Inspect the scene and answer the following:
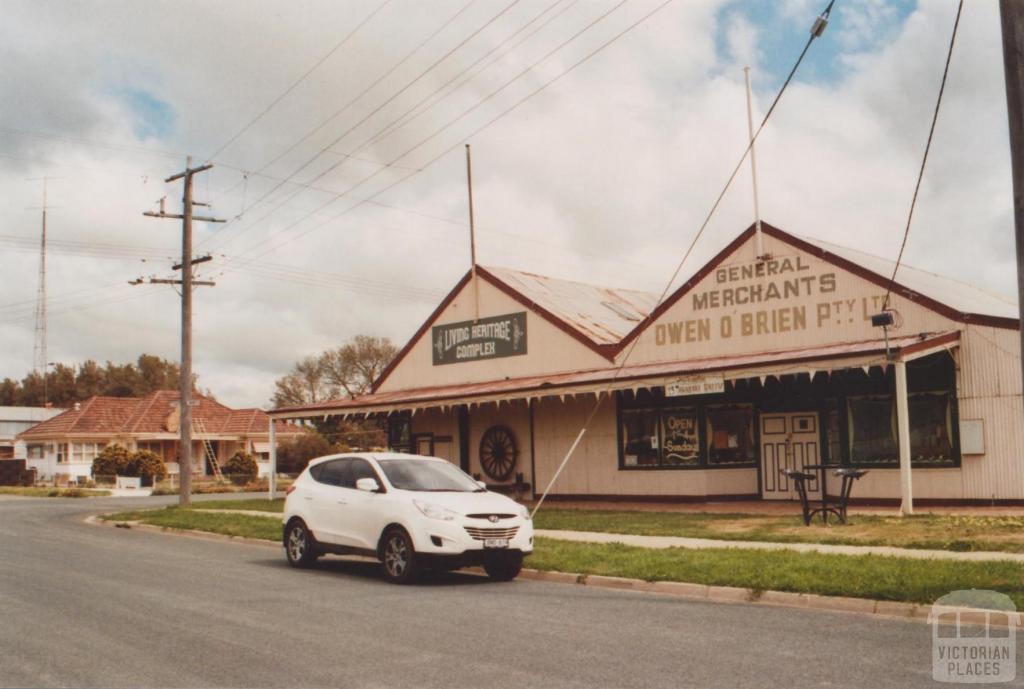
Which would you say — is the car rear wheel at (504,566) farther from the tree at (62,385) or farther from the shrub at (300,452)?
the tree at (62,385)

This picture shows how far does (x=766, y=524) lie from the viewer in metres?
17.9

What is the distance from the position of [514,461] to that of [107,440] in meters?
39.0

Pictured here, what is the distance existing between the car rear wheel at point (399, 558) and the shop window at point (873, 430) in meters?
12.1

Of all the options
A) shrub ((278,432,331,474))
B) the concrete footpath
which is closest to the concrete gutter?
the concrete footpath

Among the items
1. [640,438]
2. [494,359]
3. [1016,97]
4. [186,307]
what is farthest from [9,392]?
[1016,97]

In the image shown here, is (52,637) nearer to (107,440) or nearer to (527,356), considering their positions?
(527,356)

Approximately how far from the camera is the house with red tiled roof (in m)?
59.0

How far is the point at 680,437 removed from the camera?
2475 cm

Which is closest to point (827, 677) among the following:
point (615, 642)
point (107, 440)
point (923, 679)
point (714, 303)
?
point (923, 679)

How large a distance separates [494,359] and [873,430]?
1240 cm

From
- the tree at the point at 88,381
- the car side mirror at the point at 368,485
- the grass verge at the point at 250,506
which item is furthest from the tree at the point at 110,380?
the car side mirror at the point at 368,485

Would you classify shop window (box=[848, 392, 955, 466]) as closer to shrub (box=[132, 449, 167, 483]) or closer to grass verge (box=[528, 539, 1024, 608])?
grass verge (box=[528, 539, 1024, 608])

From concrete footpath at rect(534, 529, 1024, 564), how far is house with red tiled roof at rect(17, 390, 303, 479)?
142 feet

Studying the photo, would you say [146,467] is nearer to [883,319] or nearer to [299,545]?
[299,545]
